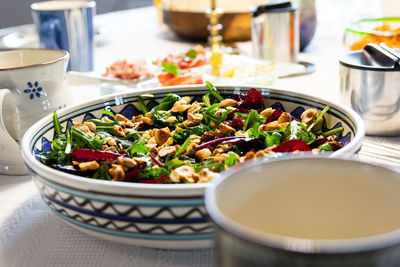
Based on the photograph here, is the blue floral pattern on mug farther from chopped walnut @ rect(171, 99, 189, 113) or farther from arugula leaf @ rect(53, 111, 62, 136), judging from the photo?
chopped walnut @ rect(171, 99, 189, 113)

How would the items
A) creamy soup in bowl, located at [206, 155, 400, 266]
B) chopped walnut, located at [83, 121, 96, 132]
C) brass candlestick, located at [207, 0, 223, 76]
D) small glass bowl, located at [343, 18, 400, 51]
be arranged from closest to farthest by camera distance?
creamy soup in bowl, located at [206, 155, 400, 266], chopped walnut, located at [83, 121, 96, 132], small glass bowl, located at [343, 18, 400, 51], brass candlestick, located at [207, 0, 223, 76]

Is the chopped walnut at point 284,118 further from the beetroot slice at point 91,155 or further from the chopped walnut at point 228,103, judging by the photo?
the beetroot slice at point 91,155

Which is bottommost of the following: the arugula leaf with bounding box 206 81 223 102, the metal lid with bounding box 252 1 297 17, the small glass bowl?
the arugula leaf with bounding box 206 81 223 102

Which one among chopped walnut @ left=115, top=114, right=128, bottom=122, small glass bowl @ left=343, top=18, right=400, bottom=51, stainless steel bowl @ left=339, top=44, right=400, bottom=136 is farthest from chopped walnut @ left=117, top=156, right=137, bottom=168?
small glass bowl @ left=343, top=18, right=400, bottom=51

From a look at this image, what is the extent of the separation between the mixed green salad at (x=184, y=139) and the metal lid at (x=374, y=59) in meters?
0.18

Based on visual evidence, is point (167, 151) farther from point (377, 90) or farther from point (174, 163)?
point (377, 90)

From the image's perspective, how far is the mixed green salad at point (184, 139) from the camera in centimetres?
55

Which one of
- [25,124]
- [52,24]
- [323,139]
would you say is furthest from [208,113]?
[52,24]

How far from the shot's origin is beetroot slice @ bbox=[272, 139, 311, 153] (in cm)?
55

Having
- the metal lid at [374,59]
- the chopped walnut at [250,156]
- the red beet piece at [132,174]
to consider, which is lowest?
the red beet piece at [132,174]

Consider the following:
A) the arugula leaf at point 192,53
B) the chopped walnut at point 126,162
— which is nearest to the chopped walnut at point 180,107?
the chopped walnut at point 126,162

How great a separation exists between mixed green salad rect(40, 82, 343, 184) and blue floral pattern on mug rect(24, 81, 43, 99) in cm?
10

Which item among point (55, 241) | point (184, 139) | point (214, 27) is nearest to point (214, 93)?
point (184, 139)

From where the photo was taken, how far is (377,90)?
79 centimetres
